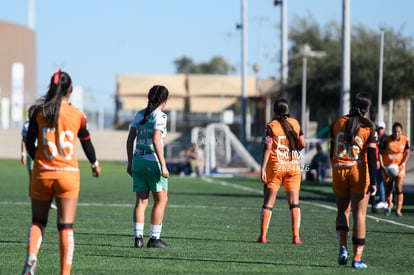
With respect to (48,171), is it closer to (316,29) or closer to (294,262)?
(294,262)

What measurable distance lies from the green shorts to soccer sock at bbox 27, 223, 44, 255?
10.9ft

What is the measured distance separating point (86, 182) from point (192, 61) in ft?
544

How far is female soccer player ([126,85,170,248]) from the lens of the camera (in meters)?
12.5

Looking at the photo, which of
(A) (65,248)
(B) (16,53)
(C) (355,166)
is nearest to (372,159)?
(C) (355,166)

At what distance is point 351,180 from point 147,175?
279cm

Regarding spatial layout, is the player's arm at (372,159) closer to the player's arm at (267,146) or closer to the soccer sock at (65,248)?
the player's arm at (267,146)

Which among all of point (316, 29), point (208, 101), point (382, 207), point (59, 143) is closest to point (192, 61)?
point (208, 101)

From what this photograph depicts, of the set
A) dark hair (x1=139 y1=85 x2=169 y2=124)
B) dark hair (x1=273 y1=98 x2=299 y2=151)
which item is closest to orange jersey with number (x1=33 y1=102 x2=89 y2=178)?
dark hair (x1=139 y1=85 x2=169 y2=124)

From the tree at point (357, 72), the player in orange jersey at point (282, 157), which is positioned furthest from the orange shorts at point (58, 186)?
the tree at point (357, 72)

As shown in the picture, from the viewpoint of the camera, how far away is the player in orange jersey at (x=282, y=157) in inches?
535

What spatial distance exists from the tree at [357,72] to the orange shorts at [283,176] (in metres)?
39.6

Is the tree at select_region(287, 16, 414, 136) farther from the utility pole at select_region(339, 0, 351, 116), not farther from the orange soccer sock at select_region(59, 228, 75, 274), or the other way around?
the orange soccer sock at select_region(59, 228, 75, 274)

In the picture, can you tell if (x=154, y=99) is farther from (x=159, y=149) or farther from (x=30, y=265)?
(x=30, y=265)

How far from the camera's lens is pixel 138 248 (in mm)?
12812
